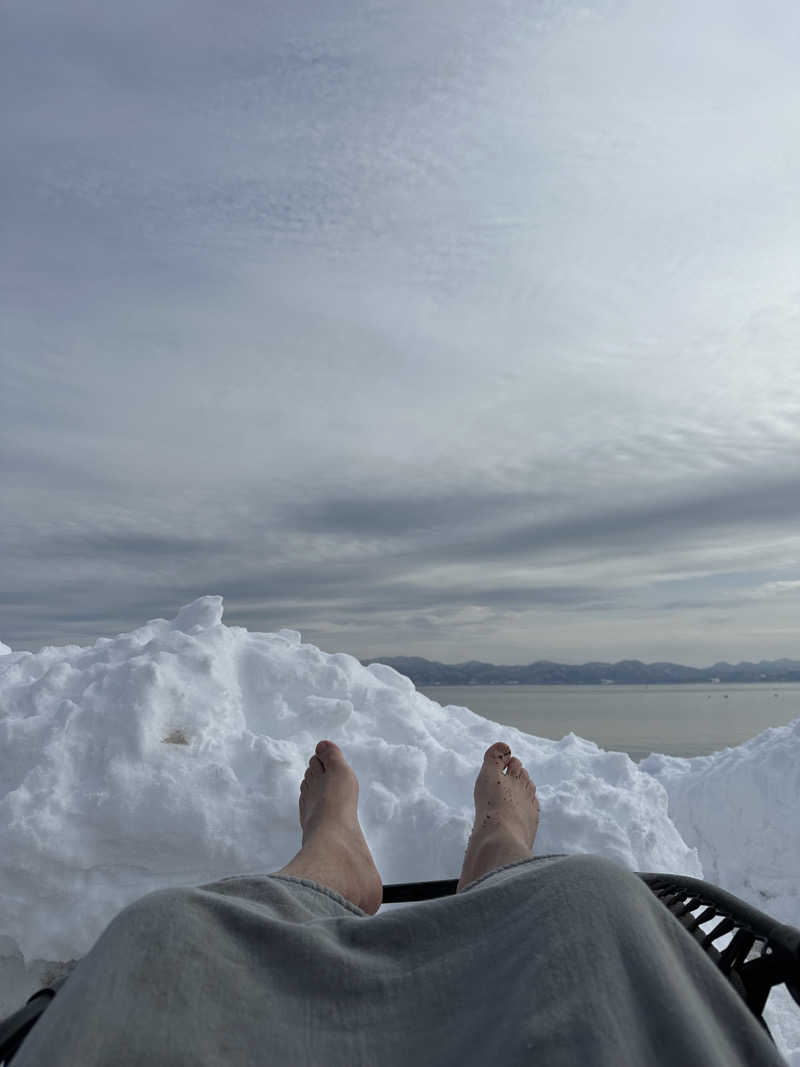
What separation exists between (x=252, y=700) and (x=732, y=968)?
89.7 inches

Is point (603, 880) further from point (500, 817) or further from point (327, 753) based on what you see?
point (327, 753)

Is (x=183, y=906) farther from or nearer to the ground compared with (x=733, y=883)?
farther from the ground

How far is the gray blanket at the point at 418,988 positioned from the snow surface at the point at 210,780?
1.43m

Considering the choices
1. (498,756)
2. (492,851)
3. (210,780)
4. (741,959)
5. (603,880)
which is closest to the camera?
(603,880)

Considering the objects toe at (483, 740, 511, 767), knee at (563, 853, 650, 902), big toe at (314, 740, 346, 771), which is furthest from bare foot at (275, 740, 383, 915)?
knee at (563, 853, 650, 902)

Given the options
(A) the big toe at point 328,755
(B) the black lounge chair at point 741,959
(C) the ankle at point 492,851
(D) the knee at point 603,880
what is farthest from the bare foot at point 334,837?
(D) the knee at point 603,880

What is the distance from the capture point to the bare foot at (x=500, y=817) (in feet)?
7.23

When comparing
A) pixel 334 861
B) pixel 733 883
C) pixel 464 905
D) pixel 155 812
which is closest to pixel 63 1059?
pixel 464 905

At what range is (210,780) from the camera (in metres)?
2.71

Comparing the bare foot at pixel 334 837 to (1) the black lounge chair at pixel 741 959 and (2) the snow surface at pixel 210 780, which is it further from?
(1) the black lounge chair at pixel 741 959

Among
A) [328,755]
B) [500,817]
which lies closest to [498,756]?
[500,817]

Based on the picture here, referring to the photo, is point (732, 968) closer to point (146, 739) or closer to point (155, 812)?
point (155, 812)

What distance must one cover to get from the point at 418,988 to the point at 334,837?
120 cm

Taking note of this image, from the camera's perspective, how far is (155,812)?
259 centimetres
